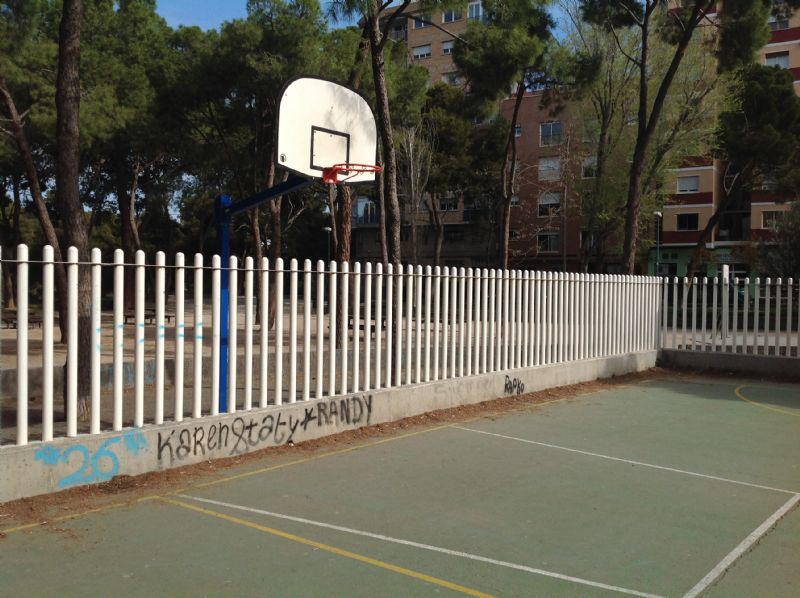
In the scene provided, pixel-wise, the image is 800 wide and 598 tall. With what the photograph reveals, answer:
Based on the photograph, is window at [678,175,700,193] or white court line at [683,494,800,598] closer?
white court line at [683,494,800,598]

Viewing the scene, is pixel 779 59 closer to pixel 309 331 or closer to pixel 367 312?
pixel 367 312

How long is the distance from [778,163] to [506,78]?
56.1 ft

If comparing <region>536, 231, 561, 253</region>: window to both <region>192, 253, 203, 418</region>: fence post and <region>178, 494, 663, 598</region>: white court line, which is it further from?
<region>178, 494, 663, 598</region>: white court line

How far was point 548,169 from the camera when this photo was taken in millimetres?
47688

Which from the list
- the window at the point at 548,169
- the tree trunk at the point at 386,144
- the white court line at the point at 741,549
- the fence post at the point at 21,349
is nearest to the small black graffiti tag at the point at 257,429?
the fence post at the point at 21,349

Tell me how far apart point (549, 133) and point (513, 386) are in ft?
137

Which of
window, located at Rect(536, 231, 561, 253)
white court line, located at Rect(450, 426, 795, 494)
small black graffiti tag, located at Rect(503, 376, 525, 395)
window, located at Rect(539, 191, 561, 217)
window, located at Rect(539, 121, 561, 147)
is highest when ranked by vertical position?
window, located at Rect(539, 121, 561, 147)

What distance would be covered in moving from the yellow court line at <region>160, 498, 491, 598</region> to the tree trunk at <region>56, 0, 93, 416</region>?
2.36 m

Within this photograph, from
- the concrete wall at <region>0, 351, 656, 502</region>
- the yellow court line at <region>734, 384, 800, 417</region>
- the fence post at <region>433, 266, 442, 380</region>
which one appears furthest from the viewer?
the yellow court line at <region>734, 384, 800, 417</region>

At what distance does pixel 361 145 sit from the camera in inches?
372

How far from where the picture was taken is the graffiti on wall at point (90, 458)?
216 inches

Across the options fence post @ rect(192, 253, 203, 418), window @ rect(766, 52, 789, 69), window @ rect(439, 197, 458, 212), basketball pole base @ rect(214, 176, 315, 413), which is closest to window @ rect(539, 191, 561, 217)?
window @ rect(439, 197, 458, 212)

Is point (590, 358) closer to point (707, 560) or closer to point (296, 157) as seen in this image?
point (296, 157)

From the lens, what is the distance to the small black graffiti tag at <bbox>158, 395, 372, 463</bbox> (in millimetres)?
6338
